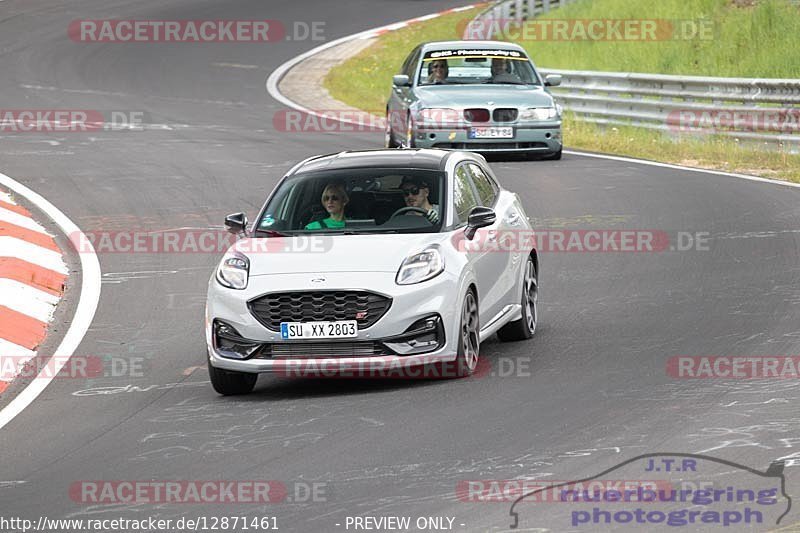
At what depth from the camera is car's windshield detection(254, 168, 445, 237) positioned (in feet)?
36.1

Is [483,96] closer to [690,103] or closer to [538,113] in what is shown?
[538,113]

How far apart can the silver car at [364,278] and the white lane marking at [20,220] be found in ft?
19.4

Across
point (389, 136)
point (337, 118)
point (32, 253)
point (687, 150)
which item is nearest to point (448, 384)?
point (32, 253)

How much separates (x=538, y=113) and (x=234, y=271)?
1238cm

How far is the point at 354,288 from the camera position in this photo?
32.7 feet

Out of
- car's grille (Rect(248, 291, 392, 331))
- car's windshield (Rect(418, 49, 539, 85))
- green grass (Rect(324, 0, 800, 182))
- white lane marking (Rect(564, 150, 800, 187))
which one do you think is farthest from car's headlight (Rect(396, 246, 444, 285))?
car's windshield (Rect(418, 49, 539, 85))

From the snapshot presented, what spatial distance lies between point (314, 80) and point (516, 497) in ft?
93.5

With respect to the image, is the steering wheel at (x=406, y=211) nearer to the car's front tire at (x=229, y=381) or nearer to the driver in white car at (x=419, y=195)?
the driver in white car at (x=419, y=195)

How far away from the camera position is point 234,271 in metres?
10.4

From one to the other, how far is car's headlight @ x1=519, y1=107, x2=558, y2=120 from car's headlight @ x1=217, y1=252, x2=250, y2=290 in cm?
1202

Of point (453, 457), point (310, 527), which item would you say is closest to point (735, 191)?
point (453, 457)

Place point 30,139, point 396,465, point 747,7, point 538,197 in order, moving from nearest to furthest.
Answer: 1. point 396,465
2. point 538,197
3. point 30,139
4. point 747,7

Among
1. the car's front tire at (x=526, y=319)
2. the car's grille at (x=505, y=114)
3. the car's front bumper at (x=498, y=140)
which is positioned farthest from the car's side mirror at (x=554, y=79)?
the car's front tire at (x=526, y=319)

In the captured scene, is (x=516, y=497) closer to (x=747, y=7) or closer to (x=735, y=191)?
(x=735, y=191)
